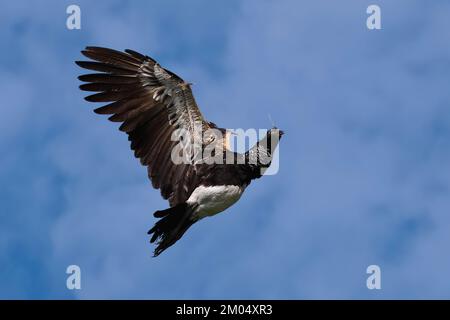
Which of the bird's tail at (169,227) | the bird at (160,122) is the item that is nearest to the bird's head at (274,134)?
the bird at (160,122)

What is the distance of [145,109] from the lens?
23.3 metres

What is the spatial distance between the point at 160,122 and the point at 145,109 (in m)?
0.33

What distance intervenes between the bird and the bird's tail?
2.22 ft

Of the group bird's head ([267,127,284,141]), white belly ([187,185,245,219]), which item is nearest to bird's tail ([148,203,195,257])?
white belly ([187,185,245,219])

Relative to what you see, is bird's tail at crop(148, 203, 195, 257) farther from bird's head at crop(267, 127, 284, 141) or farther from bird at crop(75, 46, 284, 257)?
bird's head at crop(267, 127, 284, 141)

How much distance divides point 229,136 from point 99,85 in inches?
91.8

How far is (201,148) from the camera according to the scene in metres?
23.2

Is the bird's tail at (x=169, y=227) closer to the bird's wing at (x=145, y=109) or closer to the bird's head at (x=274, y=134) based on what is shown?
the bird's wing at (x=145, y=109)

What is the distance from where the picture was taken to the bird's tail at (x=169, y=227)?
2214cm

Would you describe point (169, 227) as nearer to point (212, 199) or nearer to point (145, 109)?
point (212, 199)

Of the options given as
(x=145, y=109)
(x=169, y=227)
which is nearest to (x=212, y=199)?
(x=169, y=227)
